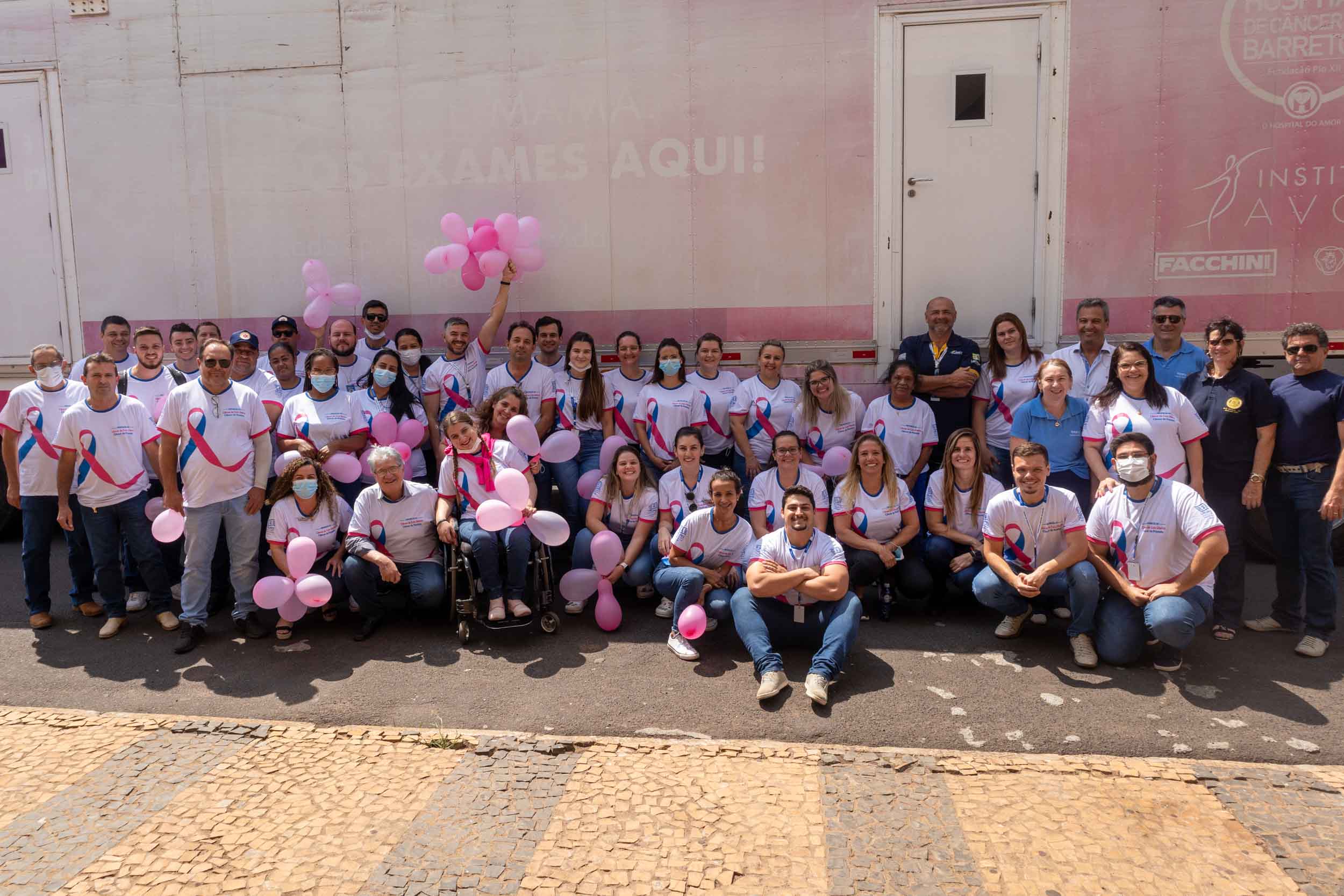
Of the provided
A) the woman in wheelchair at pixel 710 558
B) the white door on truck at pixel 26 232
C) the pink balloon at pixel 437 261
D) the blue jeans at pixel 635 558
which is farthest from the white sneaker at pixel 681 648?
the white door on truck at pixel 26 232

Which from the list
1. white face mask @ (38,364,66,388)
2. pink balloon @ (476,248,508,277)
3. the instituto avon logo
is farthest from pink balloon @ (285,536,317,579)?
the instituto avon logo

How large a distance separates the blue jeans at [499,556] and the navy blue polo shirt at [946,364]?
2723mm

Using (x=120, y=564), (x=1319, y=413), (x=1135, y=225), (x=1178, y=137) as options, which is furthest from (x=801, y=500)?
(x=120, y=564)

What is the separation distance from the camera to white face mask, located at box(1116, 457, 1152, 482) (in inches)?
174

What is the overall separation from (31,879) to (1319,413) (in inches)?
235

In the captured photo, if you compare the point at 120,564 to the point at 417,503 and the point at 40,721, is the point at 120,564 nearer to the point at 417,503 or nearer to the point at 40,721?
the point at 40,721

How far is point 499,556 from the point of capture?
5.11m

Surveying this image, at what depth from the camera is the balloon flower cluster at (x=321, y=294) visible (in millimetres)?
6383

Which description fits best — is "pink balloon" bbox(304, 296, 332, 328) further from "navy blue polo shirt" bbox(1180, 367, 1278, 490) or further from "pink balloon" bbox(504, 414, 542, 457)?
"navy blue polo shirt" bbox(1180, 367, 1278, 490)

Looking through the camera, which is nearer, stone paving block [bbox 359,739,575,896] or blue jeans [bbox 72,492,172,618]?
stone paving block [bbox 359,739,575,896]

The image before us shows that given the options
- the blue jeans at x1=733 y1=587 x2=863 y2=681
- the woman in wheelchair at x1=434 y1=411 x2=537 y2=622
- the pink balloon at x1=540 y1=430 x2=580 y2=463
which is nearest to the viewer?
the blue jeans at x1=733 y1=587 x2=863 y2=681

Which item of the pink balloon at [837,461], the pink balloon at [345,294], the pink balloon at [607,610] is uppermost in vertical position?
the pink balloon at [345,294]

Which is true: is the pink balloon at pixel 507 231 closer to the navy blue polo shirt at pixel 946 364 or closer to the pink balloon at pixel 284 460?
the pink balloon at pixel 284 460

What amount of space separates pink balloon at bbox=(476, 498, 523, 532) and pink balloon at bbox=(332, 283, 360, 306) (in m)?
2.39
